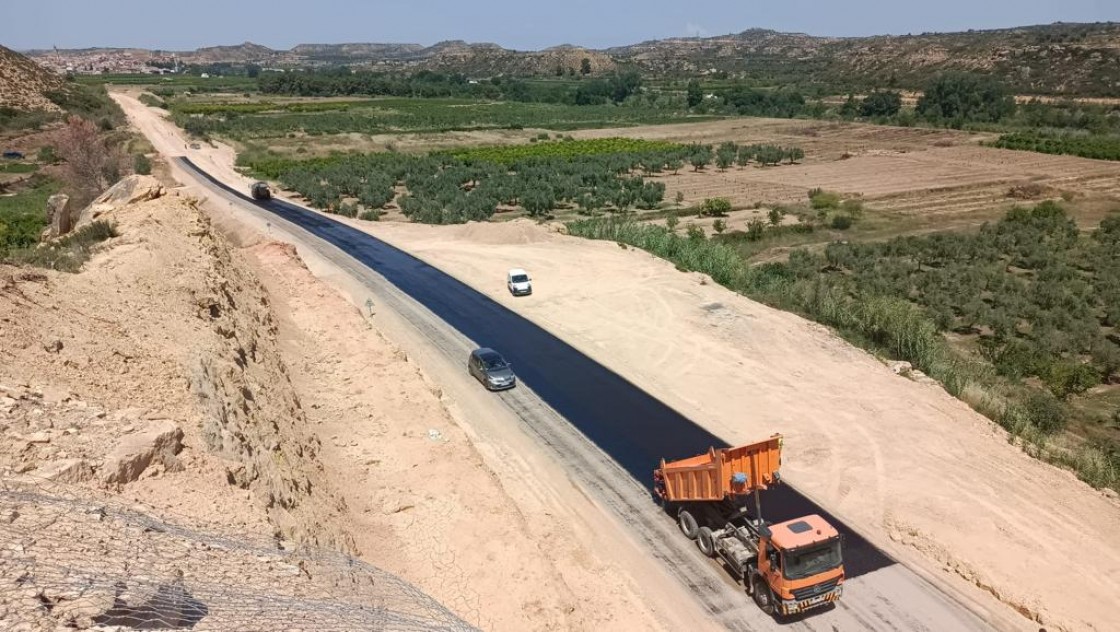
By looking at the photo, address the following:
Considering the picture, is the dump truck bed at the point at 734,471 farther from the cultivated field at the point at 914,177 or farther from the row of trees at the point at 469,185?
the cultivated field at the point at 914,177

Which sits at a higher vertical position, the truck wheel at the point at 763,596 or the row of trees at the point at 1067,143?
the row of trees at the point at 1067,143

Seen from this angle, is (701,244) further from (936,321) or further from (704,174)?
(704,174)

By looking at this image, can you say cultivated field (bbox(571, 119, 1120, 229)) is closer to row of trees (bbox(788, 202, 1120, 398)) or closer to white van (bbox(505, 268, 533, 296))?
row of trees (bbox(788, 202, 1120, 398))

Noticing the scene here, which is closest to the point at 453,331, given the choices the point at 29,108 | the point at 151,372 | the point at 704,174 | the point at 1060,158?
the point at 151,372

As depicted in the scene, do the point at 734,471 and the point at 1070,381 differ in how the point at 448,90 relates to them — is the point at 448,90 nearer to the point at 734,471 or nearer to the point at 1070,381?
the point at 1070,381

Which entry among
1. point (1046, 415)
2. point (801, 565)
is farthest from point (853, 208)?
point (801, 565)

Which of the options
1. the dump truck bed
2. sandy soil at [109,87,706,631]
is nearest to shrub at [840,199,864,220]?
sandy soil at [109,87,706,631]

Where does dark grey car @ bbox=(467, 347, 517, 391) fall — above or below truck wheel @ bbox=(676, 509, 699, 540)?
above

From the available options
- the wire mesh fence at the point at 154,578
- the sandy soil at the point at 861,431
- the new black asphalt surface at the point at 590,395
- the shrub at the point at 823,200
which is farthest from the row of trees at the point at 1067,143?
the wire mesh fence at the point at 154,578
